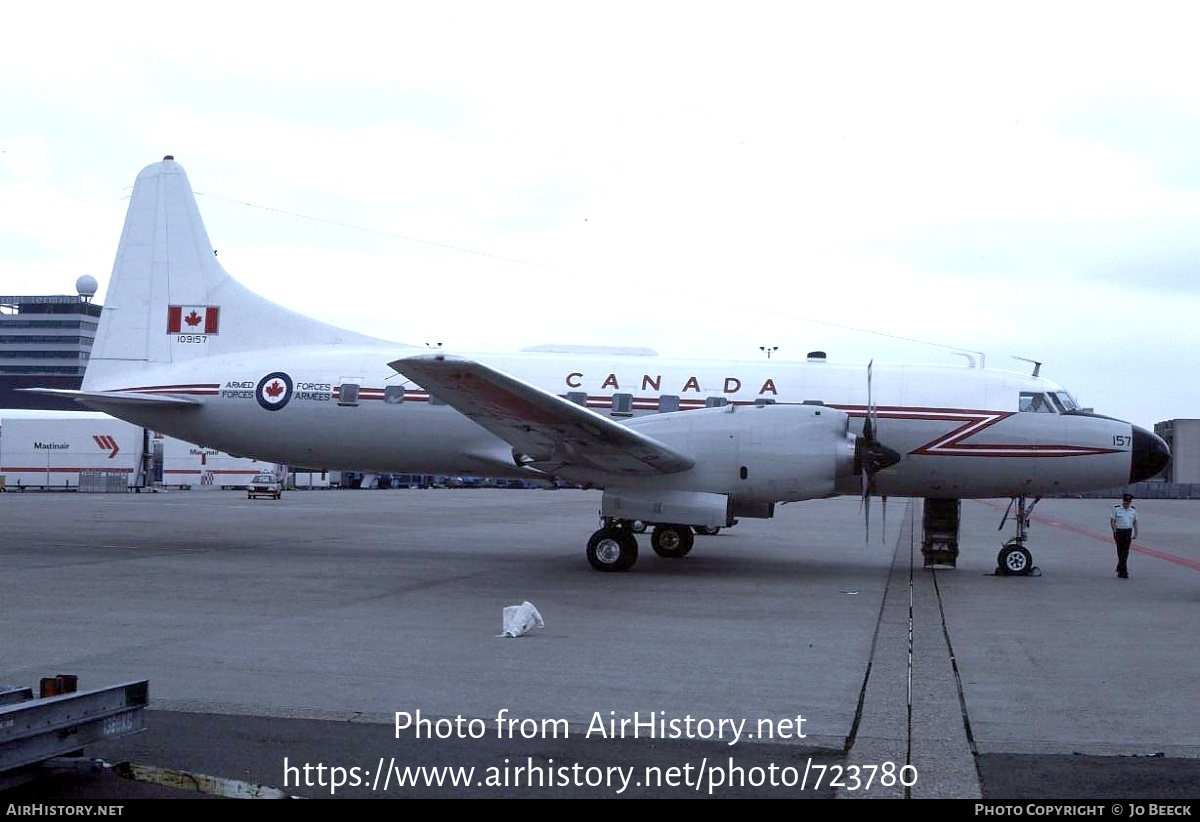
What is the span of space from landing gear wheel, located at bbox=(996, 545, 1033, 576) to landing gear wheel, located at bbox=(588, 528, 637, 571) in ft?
22.1

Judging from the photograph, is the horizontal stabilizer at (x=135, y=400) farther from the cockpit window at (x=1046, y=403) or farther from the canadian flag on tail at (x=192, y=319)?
the cockpit window at (x=1046, y=403)

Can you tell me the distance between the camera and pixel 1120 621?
1391 centimetres

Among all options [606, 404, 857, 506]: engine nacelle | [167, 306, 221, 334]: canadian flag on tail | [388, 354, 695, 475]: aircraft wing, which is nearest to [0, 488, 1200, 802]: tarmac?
[606, 404, 857, 506]: engine nacelle

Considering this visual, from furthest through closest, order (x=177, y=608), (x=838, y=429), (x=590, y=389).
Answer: (x=590, y=389), (x=838, y=429), (x=177, y=608)

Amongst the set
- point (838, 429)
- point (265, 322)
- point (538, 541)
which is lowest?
point (538, 541)

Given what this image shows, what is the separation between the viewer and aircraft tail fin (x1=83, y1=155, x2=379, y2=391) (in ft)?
74.5

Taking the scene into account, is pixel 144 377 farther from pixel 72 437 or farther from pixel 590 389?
pixel 72 437

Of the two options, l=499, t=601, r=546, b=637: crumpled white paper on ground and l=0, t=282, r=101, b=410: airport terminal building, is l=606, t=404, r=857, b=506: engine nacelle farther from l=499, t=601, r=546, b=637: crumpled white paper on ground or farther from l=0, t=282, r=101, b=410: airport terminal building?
l=0, t=282, r=101, b=410: airport terminal building

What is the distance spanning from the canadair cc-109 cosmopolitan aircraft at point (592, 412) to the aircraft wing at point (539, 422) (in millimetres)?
39

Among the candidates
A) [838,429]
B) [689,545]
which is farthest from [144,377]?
[838,429]

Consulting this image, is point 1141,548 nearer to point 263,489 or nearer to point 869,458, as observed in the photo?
point 869,458

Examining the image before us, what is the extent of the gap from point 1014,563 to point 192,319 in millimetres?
16710

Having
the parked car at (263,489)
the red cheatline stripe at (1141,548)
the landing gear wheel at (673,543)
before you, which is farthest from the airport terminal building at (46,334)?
the landing gear wheel at (673,543)
